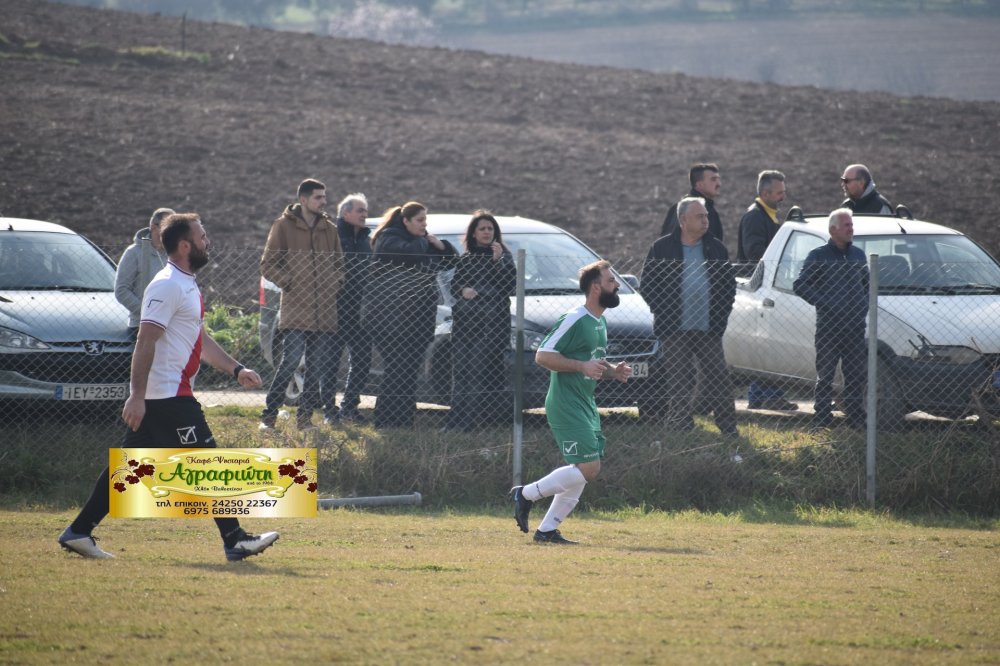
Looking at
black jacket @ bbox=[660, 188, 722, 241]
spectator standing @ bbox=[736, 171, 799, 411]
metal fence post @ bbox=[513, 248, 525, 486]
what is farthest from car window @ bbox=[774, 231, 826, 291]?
metal fence post @ bbox=[513, 248, 525, 486]

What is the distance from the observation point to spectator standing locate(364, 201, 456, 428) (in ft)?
36.3

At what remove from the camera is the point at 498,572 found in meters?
7.20

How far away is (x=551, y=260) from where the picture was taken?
12586 millimetres

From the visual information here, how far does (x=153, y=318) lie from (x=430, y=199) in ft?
60.9

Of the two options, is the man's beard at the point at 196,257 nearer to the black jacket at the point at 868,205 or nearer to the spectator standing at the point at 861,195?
the spectator standing at the point at 861,195

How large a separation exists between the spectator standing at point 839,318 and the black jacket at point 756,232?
5.98ft

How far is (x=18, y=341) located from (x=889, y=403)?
6918 millimetres

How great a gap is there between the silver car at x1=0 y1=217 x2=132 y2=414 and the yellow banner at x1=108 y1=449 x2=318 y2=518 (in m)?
Result: 3.44

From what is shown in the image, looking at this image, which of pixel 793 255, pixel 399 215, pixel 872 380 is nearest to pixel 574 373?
pixel 872 380

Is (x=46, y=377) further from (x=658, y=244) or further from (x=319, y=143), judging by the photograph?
(x=319, y=143)

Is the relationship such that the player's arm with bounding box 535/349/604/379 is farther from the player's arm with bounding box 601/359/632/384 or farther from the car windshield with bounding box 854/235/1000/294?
the car windshield with bounding box 854/235/1000/294

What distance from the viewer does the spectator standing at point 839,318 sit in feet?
35.9

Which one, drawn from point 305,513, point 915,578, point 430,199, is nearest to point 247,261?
point 430,199

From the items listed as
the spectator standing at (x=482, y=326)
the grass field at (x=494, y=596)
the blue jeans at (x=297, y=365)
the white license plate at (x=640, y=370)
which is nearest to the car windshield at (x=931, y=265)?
the white license plate at (x=640, y=370)
